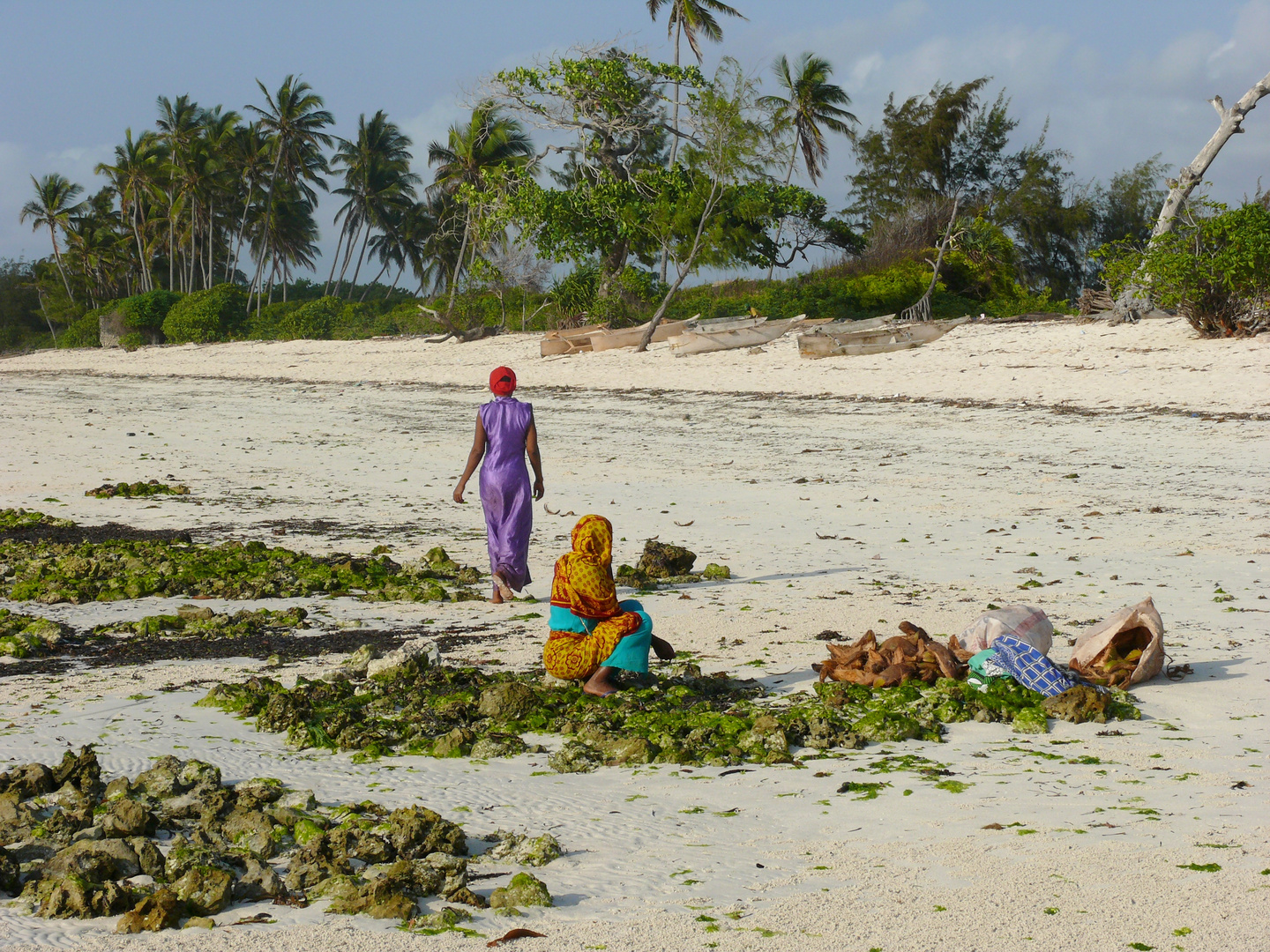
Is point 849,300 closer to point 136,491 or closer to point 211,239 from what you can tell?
point 136,491

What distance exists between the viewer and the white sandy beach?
279 cm

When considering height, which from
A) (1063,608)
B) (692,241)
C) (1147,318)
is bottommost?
(1063,608)

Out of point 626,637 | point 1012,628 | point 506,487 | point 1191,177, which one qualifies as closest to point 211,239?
point 1191,177

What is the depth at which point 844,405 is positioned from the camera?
17.4 meters

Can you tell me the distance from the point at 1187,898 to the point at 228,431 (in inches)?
609

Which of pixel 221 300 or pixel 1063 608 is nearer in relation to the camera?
pixel 1063 608

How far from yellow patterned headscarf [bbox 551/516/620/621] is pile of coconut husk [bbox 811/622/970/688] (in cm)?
106

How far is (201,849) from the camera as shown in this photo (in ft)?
9.93

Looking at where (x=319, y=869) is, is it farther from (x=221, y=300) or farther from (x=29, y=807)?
(x=221, y=300)

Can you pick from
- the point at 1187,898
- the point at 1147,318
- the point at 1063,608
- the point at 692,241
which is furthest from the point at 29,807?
the point at 692,241

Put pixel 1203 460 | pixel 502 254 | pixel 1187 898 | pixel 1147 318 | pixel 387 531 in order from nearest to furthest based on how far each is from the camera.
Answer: pixel 1187 898, pixel 387 531, pixel 1203 460, pixel 1147 318, pixel 502 254

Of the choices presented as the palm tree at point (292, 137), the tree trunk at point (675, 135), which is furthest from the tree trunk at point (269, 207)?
the tree trunk at point (675, 135)

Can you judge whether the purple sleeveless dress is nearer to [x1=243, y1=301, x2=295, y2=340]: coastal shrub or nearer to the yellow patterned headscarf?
the yellow patterned headscarf

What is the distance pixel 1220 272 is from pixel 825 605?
1546cm
